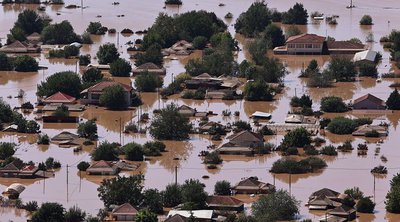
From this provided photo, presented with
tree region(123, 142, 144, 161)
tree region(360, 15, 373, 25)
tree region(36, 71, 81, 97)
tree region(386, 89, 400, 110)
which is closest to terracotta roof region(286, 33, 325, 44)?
tree region(360, 15, 373, 25)

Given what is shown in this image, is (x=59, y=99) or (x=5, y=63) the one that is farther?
(x=5, y=63)

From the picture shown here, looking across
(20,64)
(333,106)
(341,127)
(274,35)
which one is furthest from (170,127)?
(274,35)

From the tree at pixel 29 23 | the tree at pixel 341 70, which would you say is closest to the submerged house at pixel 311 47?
the tree at pixel 341 70

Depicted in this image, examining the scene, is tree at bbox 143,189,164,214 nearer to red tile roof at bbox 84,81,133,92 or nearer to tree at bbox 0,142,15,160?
tree at bbox 0,142,15,160

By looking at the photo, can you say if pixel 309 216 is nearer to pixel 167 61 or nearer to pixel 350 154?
pixel 350 154

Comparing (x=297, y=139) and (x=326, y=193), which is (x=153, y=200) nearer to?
(x=326, y=193)

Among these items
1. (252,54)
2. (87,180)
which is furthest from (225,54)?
(87,180)
